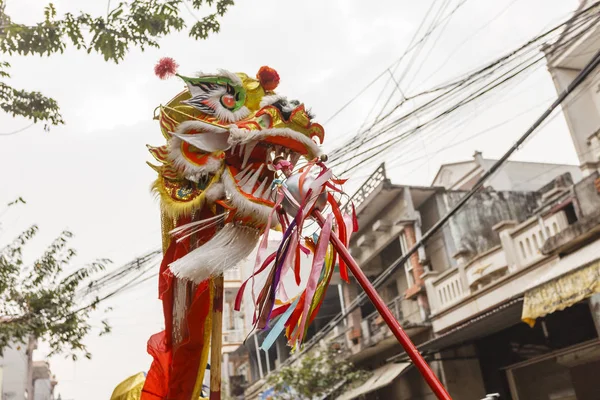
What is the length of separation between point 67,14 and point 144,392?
344 cm

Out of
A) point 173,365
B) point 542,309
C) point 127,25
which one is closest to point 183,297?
point 173,365

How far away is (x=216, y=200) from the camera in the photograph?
2.42 meters

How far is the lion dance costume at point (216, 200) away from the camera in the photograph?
2.27 m

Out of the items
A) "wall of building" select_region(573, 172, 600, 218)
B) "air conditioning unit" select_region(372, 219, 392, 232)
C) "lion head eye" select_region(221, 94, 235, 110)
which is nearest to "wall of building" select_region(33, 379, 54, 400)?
"air conditioning unit" select_region(372, 219, 392, 232)

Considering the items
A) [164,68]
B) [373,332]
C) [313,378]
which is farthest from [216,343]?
[373,332]

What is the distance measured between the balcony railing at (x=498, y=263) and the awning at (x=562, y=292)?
114 centimetres

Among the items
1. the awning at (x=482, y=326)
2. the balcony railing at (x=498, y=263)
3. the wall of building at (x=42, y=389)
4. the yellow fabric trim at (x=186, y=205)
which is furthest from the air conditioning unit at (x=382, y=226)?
the wall of building at (x=42, y=389)

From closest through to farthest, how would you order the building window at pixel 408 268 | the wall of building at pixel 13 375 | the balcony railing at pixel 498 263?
the balcony railing at pixel 498 263
the building window at pixel 408 268
the wall of building at pixel 13 375

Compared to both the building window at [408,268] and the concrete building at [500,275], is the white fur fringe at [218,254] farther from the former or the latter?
the building window at [408,268]

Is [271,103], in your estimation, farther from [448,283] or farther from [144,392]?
[448,283]

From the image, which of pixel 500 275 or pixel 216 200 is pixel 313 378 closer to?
pixel 500 275

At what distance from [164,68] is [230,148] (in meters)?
0.85

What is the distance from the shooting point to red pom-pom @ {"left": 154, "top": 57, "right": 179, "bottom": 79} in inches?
119

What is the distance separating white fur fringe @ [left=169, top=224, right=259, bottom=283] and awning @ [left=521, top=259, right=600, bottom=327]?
476 cm
